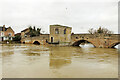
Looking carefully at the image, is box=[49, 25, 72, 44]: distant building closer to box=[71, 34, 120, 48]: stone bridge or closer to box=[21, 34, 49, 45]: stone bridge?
box=[71, 34, 120, 48]: stone bridge

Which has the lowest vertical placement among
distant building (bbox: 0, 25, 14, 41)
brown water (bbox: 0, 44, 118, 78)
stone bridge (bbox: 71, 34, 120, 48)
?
brown water (bbox: 0, 44, 118, 78)

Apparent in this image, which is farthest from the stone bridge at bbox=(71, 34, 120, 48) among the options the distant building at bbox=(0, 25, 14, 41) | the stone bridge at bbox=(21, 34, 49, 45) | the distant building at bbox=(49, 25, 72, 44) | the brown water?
the distant building at bbox=(0, 25, 14, 41)

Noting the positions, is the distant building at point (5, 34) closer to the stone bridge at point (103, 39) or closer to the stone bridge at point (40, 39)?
the stone bridge at point (40, 39)

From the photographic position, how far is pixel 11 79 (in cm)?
483

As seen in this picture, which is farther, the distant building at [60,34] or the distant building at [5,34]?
the distant building at [5,34]

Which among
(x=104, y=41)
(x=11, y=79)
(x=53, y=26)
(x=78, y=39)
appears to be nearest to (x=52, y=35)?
(x=53, y=26)

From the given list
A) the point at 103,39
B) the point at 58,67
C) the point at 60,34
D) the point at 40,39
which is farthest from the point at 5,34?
the point at 58,67

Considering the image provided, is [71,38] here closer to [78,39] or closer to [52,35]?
[78,39]

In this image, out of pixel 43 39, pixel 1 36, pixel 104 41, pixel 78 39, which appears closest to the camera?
pixel 104 41

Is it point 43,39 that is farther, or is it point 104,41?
point 43,39

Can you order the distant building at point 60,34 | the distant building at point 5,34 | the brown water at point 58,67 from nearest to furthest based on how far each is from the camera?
the brown water at point 58,67, the distant building at point 60,34, the distant building at point 5,34

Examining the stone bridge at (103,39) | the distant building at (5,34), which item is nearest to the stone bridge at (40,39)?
the stone bridge at (103,39)

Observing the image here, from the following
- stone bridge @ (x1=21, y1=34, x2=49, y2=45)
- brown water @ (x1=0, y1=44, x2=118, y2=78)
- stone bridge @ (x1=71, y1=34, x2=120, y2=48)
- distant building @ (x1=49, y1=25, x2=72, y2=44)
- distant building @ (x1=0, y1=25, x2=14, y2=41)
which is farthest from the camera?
distant building @ (x1=0, y1=25, x2=14, y2=41)

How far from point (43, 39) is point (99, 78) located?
1117 inches
